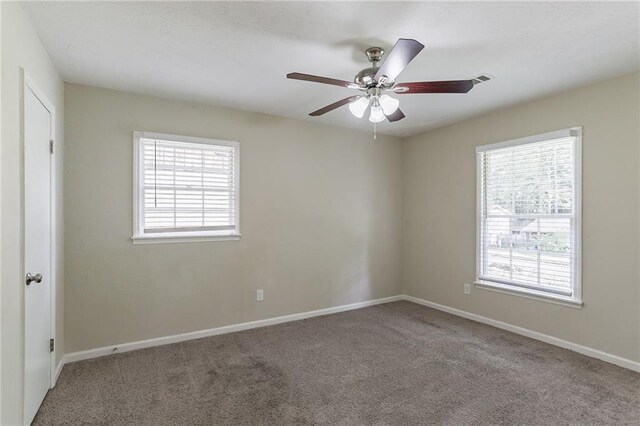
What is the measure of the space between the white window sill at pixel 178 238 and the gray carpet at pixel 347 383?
1.05 metres

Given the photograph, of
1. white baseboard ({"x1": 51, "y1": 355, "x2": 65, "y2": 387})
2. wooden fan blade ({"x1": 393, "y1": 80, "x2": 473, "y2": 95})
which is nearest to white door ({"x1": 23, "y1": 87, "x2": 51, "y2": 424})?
white baseboard ({"x1": 51, "y1": 355, "x2": 65, "y2": 387})

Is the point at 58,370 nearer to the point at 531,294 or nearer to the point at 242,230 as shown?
the point at 242,230

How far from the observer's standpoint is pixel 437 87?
7.15 ft

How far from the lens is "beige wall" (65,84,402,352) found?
3.06 meters

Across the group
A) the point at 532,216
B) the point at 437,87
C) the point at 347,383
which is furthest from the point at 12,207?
the point at 532,216

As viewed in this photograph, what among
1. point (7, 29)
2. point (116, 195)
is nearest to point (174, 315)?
point (116, 195)

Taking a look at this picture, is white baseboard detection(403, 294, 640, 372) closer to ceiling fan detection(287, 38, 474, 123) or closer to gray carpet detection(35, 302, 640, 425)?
gray carpet detection(35, 302, 640, 425)

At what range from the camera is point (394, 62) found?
1944mm

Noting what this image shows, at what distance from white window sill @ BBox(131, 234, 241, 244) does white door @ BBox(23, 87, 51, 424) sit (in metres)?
0.84

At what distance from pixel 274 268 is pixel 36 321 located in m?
2.27

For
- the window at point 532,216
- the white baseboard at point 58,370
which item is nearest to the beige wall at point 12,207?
the white baseboard at point 58,370

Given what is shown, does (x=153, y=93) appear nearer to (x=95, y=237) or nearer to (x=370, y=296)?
(x=95, y=237)

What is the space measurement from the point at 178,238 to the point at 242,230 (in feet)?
2.26

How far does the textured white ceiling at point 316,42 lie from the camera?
1945mm
